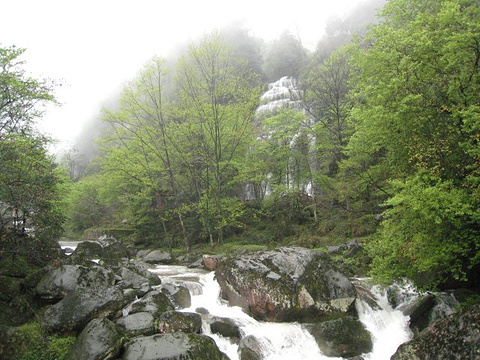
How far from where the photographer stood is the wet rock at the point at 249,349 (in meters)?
7.43

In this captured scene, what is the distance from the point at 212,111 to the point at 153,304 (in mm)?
13468

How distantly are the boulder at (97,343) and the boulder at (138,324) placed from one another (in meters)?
0.56

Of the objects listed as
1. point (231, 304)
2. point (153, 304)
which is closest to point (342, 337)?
point (231, 304)

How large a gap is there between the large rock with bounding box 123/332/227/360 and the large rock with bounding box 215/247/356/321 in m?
2.46

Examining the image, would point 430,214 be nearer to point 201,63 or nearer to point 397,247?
point 397,247

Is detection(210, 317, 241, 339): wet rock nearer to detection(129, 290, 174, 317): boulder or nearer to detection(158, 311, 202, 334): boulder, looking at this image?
detection(158, 311, 202, 334): boulder

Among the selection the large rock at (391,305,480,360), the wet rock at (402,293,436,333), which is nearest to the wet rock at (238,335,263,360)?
the large rock at (391,305,480,360)

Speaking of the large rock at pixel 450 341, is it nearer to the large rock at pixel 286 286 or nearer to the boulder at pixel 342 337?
the boulder at pixel 342 337

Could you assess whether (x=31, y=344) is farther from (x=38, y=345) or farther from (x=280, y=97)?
(x=280, y=97)

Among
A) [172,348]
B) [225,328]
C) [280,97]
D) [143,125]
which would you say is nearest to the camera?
[172,348]

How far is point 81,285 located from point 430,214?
9428mm

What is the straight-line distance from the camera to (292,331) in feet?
27.6

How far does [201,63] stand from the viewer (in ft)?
62.3

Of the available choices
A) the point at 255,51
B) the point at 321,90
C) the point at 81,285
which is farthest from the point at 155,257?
the point at 255,51
